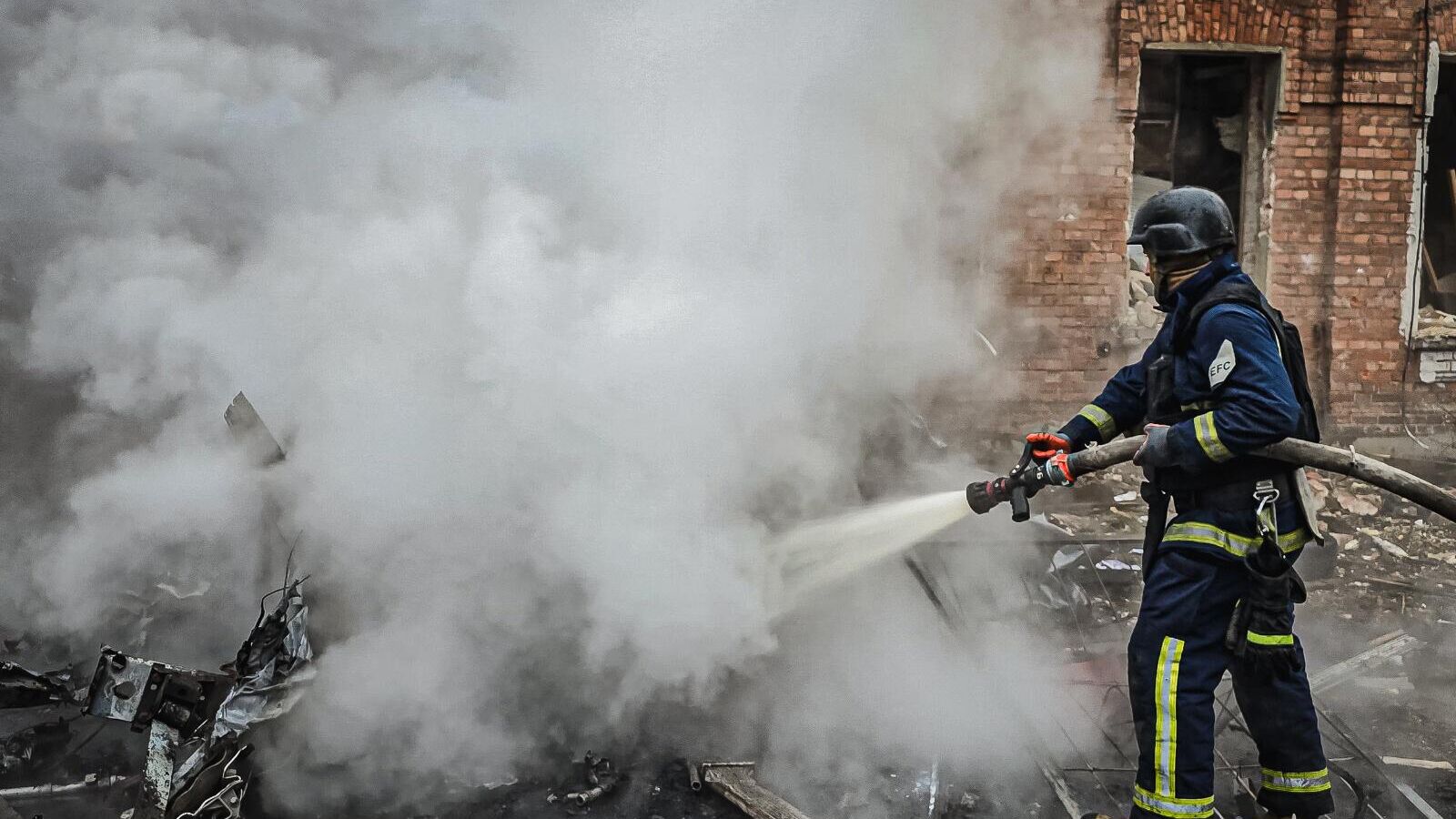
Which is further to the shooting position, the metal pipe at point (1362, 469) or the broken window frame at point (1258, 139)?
the broken window frame at point (1258, 139)

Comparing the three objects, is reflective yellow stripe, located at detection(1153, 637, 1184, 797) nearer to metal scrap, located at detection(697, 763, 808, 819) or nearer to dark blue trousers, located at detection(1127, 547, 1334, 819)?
dark blue trousers, located at detection(1127, 547, 1334, 819)

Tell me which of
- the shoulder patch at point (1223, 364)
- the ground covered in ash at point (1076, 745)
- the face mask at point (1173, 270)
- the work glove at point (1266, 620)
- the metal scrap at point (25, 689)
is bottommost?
the ground covered in ash at point (1076, 745)

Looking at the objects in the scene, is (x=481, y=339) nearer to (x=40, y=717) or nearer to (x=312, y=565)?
(x=312, y=565)

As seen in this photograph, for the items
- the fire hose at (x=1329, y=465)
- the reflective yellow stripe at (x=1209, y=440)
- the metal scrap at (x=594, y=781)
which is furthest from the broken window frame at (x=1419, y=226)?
the metal scrap at (x=594, y=781)

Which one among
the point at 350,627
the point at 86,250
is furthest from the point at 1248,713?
the point at 86,250

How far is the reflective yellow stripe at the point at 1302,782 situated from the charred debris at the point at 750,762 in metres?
0.42

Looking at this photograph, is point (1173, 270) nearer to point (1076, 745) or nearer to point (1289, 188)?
point (1076, 745)

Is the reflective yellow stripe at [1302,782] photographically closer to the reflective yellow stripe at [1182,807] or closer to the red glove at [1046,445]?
the reflective yellow stripe at [1182,807]

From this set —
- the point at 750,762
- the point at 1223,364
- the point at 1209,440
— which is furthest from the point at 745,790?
the point at 1223,364

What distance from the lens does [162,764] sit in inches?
112

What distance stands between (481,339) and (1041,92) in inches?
166

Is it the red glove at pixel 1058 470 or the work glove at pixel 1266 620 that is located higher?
the red glove at pixel 1058 470

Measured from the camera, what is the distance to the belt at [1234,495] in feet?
8.63

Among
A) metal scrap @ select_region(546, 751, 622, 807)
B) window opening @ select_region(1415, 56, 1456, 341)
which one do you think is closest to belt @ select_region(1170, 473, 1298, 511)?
metal scrap @ select_region(546, 751, 622, 807)
